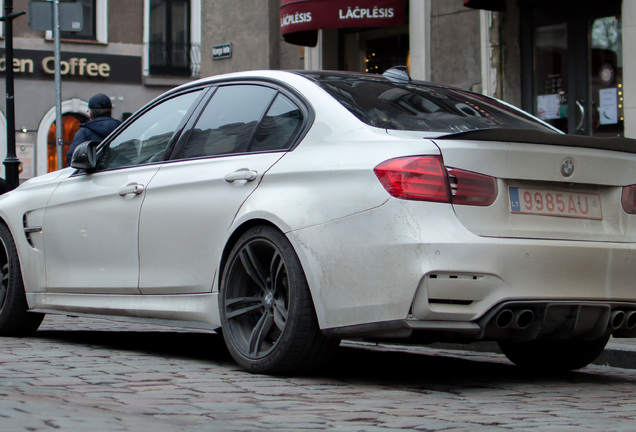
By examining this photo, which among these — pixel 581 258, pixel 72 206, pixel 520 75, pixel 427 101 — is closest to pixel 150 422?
pixel 581 258

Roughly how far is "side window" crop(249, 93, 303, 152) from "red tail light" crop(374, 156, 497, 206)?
806 millimetres

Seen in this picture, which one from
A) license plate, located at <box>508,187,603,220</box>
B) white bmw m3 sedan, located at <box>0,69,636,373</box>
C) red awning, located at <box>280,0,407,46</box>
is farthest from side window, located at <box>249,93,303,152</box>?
red awning, located at <box>280,0,407,46</box>

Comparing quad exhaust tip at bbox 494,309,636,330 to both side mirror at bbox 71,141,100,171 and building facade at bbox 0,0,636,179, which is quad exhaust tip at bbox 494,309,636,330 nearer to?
side mirror at bbox 71,141,100,171

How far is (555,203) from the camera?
5.01 metres

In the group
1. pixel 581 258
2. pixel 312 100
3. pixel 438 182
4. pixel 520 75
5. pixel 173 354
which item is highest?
pixel 520 75

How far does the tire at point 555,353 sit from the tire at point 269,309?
135 cm

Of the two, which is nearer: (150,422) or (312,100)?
(150,422)

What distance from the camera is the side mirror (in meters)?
6.74

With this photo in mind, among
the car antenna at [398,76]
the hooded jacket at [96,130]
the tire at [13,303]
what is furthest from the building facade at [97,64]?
the car antenna at [398,76]

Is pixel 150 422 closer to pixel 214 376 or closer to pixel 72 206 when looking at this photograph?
pixel 214 376

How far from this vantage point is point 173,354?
20.7ft

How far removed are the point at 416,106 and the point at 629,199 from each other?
109 centimetres

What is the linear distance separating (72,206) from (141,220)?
0.84m

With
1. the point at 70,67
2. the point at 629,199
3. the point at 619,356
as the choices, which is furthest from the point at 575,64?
the point at 70,67
